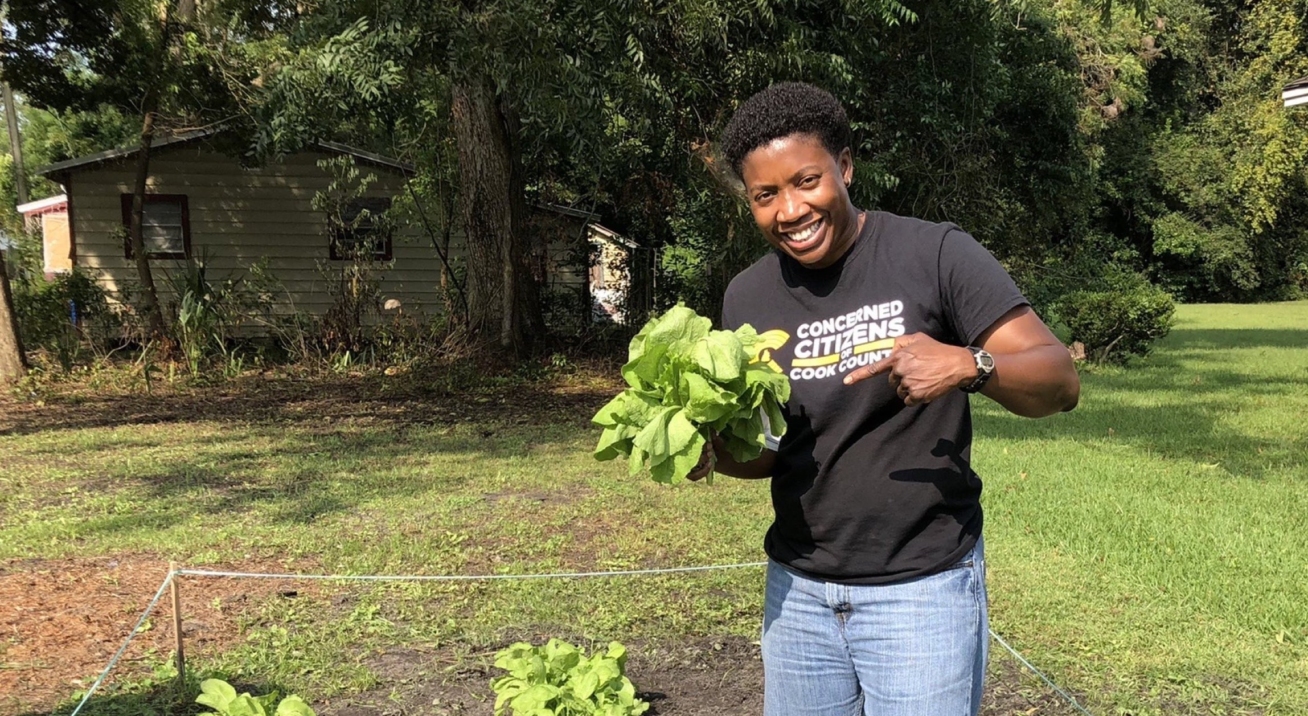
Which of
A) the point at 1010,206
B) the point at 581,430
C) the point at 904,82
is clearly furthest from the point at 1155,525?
the point at 1010,206

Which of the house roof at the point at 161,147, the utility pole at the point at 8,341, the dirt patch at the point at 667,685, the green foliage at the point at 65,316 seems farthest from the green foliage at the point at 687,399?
the house roof at the point at 161,147

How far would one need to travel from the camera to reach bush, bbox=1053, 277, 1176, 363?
1366 centimetres

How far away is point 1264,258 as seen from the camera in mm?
34969

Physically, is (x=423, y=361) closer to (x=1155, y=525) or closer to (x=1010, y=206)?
(x=1155, y=525)

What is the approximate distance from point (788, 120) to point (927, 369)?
57 centimetres

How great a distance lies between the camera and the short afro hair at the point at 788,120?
6.05 ft

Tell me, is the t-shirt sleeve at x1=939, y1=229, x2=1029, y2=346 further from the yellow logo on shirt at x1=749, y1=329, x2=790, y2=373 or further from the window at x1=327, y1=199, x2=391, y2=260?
the window at x1=327, y1=199, x2=391, y2=260

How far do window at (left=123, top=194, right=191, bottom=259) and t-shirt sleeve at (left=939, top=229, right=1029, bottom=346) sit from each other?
1652 cm

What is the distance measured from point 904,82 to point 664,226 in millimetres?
4958

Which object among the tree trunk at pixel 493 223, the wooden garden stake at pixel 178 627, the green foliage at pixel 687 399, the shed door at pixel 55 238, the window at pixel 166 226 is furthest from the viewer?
the shed door at pixel 55 238

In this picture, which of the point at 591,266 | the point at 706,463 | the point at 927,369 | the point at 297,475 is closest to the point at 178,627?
the point at 706,463

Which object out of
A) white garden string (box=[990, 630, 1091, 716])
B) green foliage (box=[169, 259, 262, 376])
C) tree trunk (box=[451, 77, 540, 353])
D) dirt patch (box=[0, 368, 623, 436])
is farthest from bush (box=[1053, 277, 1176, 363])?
green foliage (box=[169, 259, 262, 376])

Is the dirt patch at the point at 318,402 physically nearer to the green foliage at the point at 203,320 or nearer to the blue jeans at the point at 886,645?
the green foliage at the point at 203,320

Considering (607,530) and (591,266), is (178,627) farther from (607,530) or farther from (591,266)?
(591,266)
